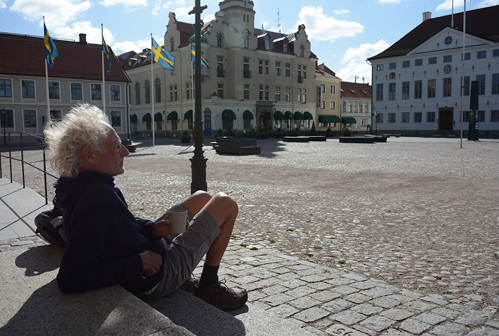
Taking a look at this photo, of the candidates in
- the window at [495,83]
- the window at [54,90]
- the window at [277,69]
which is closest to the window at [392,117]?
the window at [495,83]

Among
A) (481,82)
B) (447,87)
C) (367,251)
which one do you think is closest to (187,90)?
(447,87)

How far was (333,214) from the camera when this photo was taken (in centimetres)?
729

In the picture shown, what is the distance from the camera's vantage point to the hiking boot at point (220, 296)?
313cm

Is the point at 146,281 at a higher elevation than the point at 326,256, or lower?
higher

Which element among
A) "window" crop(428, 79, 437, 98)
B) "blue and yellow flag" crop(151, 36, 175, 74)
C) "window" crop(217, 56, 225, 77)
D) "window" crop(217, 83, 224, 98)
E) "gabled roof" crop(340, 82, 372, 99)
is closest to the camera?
"blue and yellow flag" crop(151, 36, 175, 74)

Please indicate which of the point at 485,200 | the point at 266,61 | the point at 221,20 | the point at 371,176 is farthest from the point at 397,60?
the point at 485,200

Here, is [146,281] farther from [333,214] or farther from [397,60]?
[397,60]

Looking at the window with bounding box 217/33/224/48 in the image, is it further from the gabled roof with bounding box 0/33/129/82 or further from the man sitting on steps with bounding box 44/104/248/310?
the man sitting on steps with bounding box 44/104/248/310

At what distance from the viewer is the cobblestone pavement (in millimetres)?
3275

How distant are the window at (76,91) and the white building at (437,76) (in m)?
39.7

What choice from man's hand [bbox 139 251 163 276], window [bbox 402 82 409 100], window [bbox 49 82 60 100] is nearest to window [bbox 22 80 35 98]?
window [bbox 49 82 60 100]

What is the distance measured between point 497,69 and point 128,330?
60016 millimetres

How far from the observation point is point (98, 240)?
2.35 meters

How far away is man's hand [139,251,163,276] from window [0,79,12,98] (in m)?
43.1
